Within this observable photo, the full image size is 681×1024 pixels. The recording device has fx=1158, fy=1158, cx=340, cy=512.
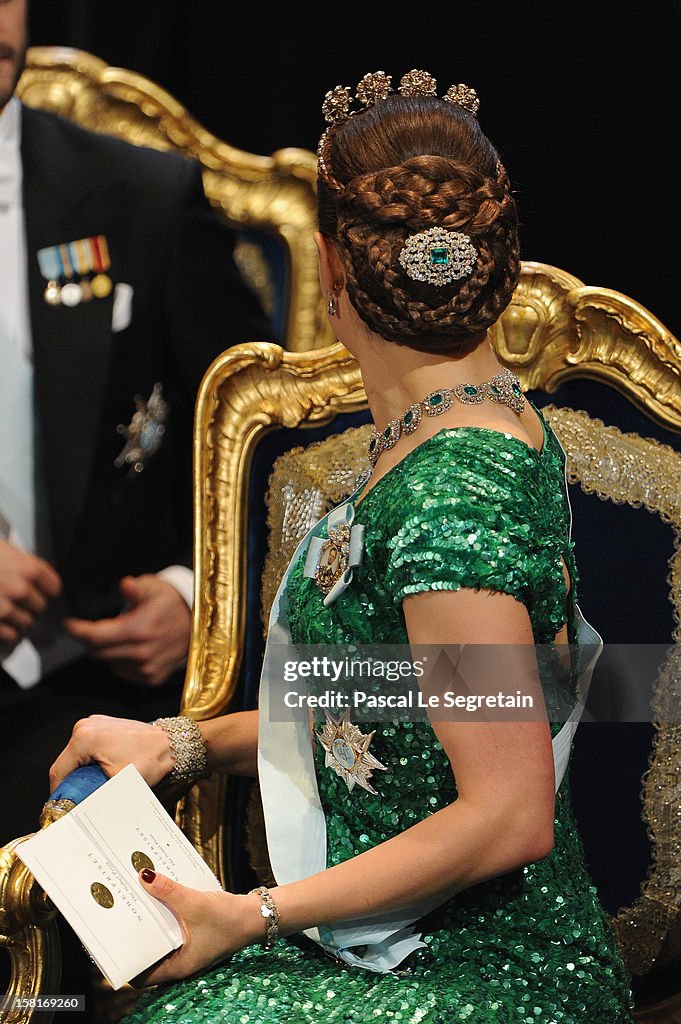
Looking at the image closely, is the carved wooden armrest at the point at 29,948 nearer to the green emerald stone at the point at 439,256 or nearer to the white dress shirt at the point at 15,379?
the white dress shirt at the point at 15,379

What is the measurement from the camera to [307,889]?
1.09m

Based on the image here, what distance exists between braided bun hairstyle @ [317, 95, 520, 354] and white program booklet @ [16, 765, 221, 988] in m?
0.57

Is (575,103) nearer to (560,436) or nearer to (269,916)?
(560,436)

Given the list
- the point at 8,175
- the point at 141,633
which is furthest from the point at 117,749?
the point at 8,175

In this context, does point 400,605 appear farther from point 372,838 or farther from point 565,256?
point 565,256

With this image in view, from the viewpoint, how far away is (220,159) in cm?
218

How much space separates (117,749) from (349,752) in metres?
0.36

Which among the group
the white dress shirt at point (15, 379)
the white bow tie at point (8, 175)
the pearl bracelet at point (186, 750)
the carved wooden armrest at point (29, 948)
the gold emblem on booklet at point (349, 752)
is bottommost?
the carved wooden armrest at point (29, 948)

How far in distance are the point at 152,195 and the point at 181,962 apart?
1462 mm

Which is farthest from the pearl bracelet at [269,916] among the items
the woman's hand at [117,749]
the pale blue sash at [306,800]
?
the woman's hand at [117,749]

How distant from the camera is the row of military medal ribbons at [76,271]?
208 cm

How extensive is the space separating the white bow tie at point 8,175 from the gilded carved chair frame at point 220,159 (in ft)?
0.36

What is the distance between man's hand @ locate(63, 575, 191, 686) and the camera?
6.93 ft

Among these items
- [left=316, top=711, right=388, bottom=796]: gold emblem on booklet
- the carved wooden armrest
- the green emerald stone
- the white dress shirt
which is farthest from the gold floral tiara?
the white dress shirt
